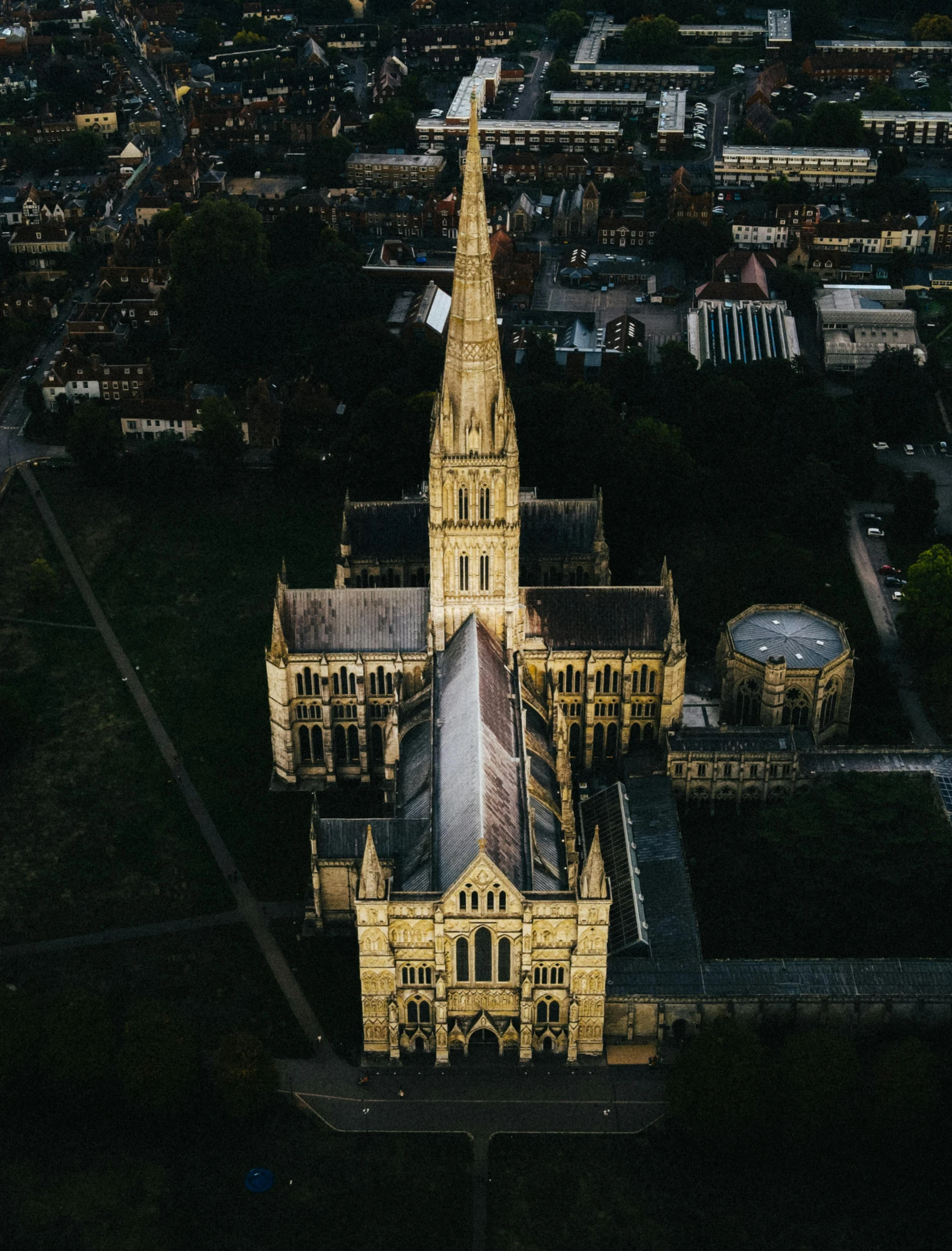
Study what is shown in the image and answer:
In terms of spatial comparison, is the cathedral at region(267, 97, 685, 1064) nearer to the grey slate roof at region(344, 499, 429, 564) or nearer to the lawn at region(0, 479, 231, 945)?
the grey slate roof at region(344, 499, 429, 564)

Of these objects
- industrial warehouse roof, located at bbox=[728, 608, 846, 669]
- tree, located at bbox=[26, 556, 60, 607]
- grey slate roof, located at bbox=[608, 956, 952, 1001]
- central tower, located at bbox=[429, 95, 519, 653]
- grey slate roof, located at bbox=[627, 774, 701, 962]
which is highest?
central tower, located at bbox=[429, 95, 519, 653]

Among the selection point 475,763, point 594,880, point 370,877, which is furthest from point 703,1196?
point 475,763

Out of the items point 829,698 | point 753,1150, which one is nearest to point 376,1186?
point 753,1150

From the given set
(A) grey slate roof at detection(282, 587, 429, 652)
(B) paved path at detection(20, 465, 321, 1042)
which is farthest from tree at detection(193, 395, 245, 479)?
(A) grey slate roof at detection(282, 587, 429, 652)

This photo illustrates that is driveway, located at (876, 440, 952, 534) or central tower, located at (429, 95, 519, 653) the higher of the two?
central tower, located at (429, 95, 519, 653)

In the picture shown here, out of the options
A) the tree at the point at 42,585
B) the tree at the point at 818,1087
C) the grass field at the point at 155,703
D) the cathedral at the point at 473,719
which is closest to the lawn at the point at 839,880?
the cathedral at the point at 473,719

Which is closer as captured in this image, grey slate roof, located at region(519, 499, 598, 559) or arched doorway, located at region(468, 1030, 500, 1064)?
arched doorway, located at region(468, 1030, 500, 1064)

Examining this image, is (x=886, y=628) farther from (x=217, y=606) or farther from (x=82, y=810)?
(x=82, y=810)

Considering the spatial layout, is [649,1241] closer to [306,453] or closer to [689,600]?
[689,600]
